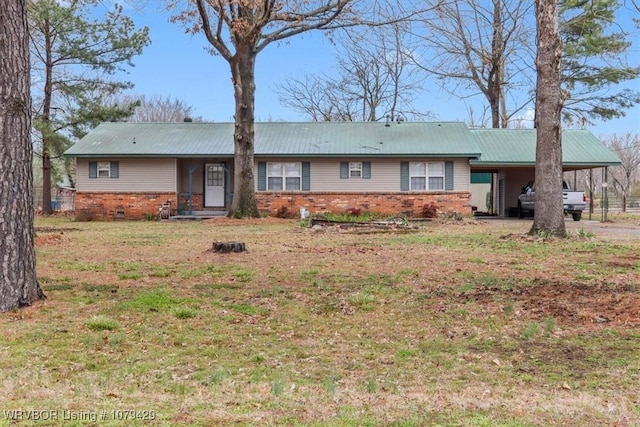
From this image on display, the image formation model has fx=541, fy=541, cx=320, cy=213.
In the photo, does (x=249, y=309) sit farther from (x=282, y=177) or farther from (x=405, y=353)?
(x=282, y=177)

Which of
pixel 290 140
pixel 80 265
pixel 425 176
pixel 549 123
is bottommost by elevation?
pixel 80 265

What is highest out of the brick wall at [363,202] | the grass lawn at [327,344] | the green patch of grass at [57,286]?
the brick wall at [363,202]

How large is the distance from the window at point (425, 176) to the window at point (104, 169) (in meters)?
11.3

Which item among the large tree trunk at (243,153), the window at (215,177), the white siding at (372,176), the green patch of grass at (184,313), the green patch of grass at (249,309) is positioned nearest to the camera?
the green patch of grass at (184,313)

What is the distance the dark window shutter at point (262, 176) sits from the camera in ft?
68.0

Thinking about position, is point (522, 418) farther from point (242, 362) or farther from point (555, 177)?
point (555, 177)

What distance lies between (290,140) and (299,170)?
1.54 meters

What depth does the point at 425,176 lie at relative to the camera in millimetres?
20547

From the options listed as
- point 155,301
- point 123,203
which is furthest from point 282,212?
point 155,301

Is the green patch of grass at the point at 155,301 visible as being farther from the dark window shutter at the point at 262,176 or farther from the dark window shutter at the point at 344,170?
the dark window shutter at the point at 344,170

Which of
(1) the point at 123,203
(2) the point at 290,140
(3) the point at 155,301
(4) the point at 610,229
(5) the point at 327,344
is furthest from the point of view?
(2) the point at 290,140

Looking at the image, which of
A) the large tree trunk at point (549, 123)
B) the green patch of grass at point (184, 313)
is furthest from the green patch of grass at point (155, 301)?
the large tree trunk at point (549, 123)

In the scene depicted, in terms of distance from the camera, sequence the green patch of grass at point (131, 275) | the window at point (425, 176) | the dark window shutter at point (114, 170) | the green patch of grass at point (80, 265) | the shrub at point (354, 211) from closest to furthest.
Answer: the green patch of grass at point (131, 275)
the green patch of grass at point (80, 265)
the shrub at point (354, 211)
the window at point (425, 176)
the dark window shutter at point (114, 170)

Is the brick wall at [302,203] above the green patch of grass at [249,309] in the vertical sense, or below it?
above
